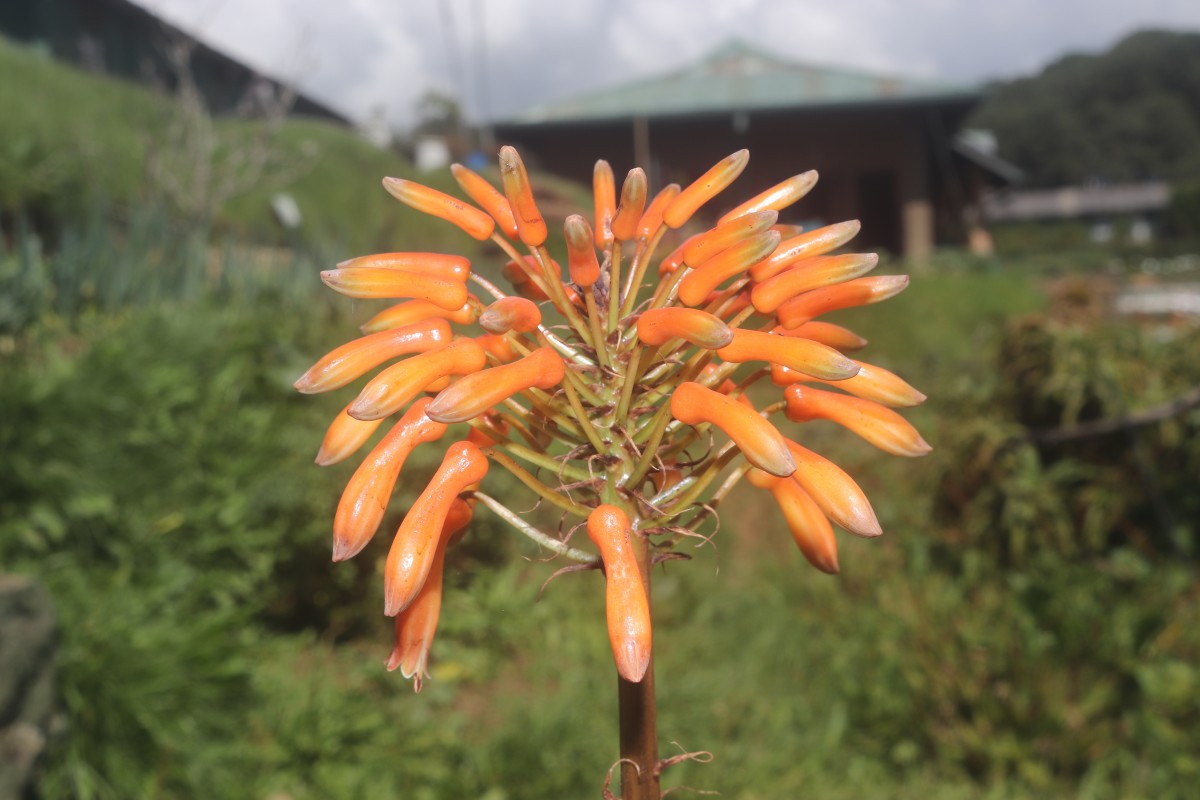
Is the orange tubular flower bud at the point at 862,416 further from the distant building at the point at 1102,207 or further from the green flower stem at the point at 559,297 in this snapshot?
the distant building at the point at 1102,207

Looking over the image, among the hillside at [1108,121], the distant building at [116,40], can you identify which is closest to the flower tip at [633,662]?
the distant building at [116,40]

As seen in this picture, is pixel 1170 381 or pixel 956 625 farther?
pixel 1170 381

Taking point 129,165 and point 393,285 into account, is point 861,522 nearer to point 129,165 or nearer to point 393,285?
point 393,285

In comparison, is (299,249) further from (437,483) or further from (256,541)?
(437,483)

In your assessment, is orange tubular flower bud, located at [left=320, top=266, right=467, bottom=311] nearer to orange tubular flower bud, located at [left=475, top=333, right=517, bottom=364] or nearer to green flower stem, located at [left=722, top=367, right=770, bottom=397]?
orange tubular flower bud, located at [left=475, top=333, right=517, bottom=364]

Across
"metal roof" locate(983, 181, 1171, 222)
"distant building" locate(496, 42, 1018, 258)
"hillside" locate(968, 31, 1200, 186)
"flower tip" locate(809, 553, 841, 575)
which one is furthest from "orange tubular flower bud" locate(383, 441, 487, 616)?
"hillside" locate(968, 31, 1200, 186)

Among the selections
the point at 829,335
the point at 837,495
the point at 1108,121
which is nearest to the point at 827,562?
the point at 837,495

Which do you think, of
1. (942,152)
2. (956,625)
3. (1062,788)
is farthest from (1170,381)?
(942,152)
